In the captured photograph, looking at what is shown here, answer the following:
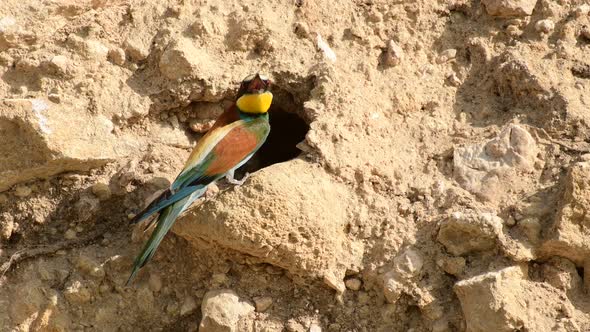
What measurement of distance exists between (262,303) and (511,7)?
1384 millimetres

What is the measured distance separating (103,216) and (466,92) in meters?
1.32

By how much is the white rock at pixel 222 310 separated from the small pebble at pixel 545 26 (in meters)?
1.40

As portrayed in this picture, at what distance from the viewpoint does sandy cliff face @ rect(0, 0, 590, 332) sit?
264cm

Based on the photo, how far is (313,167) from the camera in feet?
9.45

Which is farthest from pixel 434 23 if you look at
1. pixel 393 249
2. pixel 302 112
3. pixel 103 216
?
pixel 103 216

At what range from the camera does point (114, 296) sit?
9.29ft

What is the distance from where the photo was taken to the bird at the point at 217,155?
2.73m

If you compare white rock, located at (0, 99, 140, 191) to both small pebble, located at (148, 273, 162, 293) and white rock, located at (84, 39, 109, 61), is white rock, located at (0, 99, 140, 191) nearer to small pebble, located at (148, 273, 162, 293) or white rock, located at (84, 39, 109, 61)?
white rock, located at (84, 39, 109, 61)

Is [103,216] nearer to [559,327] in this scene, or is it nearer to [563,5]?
[559,327]

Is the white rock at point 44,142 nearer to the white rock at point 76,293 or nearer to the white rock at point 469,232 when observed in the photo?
the white rock at point 76,293

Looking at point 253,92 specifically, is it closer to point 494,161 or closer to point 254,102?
point 254,102

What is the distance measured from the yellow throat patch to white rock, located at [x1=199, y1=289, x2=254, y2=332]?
0.69 meters

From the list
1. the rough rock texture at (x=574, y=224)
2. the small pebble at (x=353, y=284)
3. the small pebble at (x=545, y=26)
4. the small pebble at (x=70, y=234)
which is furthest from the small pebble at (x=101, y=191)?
the small pebble at (x=545, y=26)

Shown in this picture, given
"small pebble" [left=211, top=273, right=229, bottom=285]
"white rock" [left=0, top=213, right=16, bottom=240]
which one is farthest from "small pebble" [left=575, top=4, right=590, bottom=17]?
"white rock" [left=0, top=213, right=16, bottom=240]
